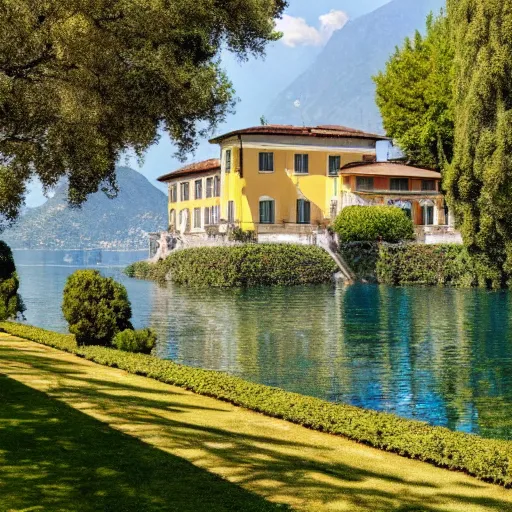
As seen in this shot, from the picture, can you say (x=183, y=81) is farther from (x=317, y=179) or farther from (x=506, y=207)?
(x=317, y=179)

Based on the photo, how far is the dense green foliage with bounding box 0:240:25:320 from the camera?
79.2 feet

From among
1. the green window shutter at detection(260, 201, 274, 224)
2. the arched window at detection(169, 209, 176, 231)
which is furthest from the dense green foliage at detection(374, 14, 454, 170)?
the arched window at detection(169, 209, 176, 231)

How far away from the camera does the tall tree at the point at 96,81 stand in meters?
18.5

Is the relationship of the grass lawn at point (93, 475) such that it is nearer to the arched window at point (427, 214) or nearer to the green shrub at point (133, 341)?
the green shrub at point (133, 341)

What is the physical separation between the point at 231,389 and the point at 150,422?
297cm

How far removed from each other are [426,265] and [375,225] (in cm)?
468

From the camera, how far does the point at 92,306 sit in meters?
18.6

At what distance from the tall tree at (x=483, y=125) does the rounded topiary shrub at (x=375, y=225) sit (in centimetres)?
1034

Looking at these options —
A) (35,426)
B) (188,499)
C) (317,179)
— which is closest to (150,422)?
(35,426)

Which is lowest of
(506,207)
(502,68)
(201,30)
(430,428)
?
(430,428)

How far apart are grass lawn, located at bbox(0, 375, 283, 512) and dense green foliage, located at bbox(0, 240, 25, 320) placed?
14095mm

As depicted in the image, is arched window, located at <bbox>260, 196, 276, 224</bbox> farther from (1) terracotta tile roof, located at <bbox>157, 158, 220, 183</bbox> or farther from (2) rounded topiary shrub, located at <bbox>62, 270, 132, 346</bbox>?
(2) rounded topiary shrub, located at <bbox>62, 270, 132, 346</bbox>

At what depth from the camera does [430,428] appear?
1120 centimetres

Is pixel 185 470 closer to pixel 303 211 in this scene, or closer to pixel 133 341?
pixel 133 341
